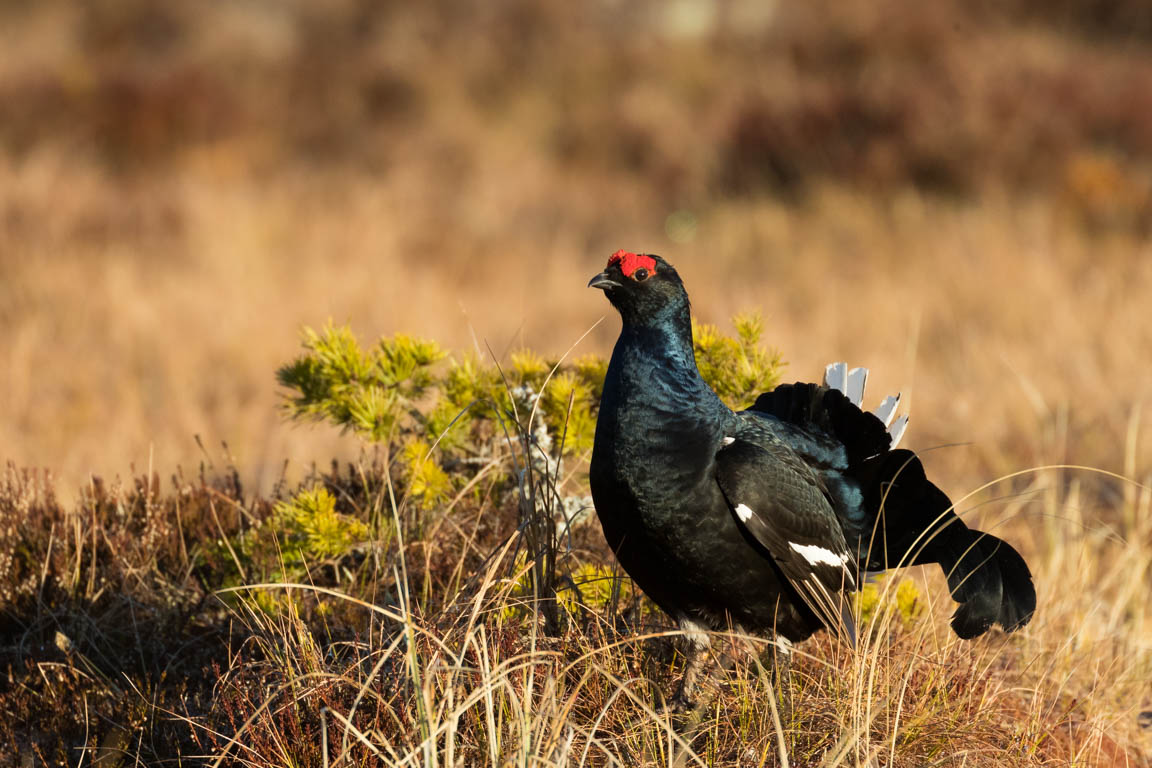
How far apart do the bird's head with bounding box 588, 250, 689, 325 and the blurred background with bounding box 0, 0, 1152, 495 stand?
39.5 inches

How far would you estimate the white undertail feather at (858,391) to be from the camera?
10.6 feet

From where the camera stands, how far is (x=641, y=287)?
2602 mm

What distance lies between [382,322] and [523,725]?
6293mm

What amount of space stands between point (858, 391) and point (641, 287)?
0.98 metres

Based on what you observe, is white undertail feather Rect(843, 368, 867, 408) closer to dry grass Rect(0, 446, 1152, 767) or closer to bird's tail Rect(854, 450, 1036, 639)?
bird's tail Rect(854, 450, 1036, 639)

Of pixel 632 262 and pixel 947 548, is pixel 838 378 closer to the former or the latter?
pixel 947 548

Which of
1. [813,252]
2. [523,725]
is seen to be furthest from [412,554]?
[813,252]

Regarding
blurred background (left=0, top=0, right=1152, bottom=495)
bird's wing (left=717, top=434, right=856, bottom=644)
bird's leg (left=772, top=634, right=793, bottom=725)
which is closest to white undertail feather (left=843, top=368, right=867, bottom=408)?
bird's wing (left=717, top=434, right=856, bottom=644)

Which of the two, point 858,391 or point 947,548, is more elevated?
point 858,391

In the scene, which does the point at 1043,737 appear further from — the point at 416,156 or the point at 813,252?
the point at 416,156

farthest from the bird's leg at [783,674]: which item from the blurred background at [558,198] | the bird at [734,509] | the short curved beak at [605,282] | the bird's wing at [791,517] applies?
the blurred background at [558,198]

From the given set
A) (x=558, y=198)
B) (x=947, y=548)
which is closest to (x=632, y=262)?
(x=947, y=548)

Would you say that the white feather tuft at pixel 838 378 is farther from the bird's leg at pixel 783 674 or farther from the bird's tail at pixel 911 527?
the bird's leg at pixel 783 674

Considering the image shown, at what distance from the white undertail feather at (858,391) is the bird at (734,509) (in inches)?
10.4
